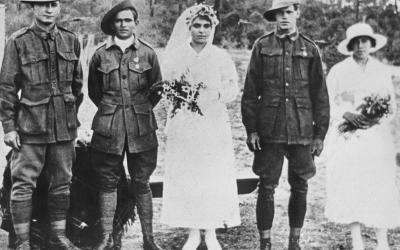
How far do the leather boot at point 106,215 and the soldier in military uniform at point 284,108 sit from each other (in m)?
1.47

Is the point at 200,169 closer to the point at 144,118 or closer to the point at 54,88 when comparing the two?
the point at 144,118

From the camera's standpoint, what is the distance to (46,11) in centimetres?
516

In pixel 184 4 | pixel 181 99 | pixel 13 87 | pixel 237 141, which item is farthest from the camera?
pixel 237 141

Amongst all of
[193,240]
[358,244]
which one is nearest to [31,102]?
[193,240]

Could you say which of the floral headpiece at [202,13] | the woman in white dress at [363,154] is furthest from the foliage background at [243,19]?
the floral headpiece at [202,13]

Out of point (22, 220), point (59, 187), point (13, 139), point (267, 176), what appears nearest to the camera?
point (13, 139)

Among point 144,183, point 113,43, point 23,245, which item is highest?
point 113,43

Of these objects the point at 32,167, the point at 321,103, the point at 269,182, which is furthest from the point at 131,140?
the point at 321,103

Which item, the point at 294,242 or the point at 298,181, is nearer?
the point at 298,181

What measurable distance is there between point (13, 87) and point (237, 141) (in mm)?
5521

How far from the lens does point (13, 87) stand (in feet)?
17.0

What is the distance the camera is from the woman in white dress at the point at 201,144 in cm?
576

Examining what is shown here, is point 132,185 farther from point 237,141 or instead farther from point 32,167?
point 237,141

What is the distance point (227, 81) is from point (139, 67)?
92 centimetres
